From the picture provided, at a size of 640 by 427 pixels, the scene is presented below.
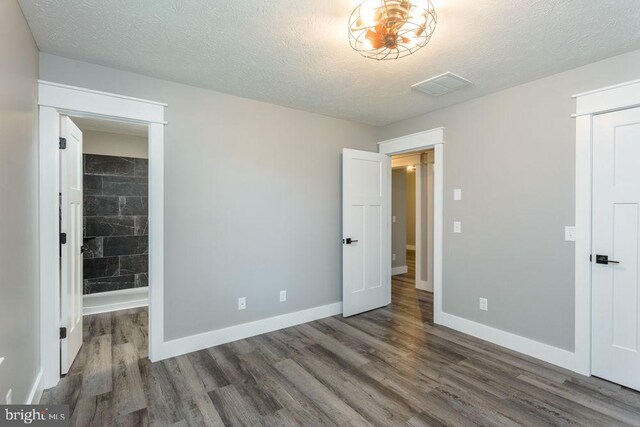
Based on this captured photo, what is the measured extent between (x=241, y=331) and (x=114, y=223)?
273cm

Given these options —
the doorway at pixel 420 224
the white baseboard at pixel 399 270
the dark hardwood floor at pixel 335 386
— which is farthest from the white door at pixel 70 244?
the white baseboard at pixel 399 270

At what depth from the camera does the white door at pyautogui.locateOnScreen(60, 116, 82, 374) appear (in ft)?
7.89

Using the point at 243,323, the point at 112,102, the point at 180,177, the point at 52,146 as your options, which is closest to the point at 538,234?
the point at 243,323

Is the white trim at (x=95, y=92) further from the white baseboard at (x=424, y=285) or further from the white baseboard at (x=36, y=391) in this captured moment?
the white baseboard at (x=424, y=285)

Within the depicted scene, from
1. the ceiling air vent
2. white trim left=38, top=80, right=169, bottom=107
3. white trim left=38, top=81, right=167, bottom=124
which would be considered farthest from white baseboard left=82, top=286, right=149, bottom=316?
the ceiling air vent

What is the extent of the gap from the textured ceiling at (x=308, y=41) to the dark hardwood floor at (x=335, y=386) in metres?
2.50

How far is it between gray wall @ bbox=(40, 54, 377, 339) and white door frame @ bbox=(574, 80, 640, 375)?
7.68ft

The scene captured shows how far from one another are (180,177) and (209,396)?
184cm

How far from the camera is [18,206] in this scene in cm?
177

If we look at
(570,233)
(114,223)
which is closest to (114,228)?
(114,223)

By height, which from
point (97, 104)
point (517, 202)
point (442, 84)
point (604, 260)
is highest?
point (442, 84)

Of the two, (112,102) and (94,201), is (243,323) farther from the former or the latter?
(94,201)

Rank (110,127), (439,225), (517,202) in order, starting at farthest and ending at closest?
(110,127) → (439,225) → (517,202)

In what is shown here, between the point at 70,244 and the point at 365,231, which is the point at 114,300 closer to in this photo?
the point at 70,244
